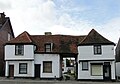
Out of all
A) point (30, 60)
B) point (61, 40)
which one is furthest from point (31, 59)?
point (61, 40)

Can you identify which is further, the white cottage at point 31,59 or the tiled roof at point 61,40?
the white cottage at point 31,59

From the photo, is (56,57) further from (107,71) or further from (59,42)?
(107,71)

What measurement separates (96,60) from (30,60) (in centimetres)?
1054

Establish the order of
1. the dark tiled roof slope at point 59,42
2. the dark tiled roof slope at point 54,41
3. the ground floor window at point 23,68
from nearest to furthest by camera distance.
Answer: the ground floor window at point 23,68, the dark tiled roof slope at point 54,41, the dark tiled roof slope at point 59,42

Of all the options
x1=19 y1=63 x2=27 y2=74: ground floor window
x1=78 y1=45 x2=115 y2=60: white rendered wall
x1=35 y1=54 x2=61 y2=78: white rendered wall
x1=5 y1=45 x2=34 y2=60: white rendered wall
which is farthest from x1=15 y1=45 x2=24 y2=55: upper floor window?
x1=78 y1=45 x2=115 y2=60: white rendered wall

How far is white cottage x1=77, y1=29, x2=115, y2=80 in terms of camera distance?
4281 centimetres

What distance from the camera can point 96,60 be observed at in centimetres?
4303

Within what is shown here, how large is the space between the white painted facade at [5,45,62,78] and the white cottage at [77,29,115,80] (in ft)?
12.7

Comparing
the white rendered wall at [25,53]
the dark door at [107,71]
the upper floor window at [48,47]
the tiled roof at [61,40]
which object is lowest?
the dark door at [107,71]

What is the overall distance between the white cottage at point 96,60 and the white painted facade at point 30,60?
3.88 metres

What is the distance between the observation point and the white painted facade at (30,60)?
145 feet

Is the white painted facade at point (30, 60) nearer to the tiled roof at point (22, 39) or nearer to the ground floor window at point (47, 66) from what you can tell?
the ground floor window at point (47, 66)

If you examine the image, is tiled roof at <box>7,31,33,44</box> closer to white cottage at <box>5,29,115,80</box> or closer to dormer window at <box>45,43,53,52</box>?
white cottage at <box>5,29,115,80</box>

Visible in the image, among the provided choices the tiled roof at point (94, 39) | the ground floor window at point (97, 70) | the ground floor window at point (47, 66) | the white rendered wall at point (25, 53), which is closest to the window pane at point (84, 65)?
the ground floor window at point (97, 70)
